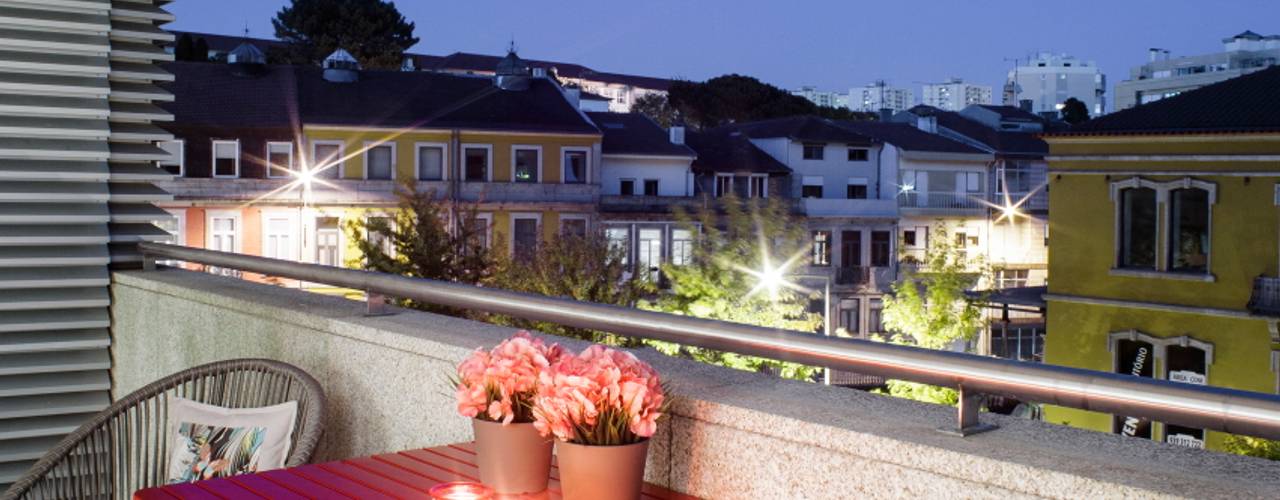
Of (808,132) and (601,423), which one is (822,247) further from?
(601,423)

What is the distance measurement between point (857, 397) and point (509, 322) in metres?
15.6

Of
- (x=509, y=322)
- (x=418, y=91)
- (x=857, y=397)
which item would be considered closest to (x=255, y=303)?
(x=857, y=397)

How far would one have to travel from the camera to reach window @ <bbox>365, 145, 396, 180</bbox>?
1506 inches

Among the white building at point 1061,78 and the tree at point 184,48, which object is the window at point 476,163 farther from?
the white building at point 1061,78

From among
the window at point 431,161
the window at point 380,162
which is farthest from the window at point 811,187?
the window at point 380,162

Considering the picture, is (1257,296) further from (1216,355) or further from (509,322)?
(509,322)

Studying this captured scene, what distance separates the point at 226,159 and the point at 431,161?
5421 mm

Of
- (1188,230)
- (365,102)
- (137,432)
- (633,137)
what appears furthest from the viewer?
(633,137)

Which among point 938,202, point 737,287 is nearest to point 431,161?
point 737,287

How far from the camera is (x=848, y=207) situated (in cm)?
4841

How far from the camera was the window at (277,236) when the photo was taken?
1428 inches

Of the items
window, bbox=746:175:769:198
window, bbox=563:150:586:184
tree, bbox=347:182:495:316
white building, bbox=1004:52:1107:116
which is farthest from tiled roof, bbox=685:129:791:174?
white building, bbox=1004:52:1107:116

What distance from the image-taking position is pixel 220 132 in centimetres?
3706

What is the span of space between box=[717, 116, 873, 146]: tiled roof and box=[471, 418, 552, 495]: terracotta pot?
46689mm
